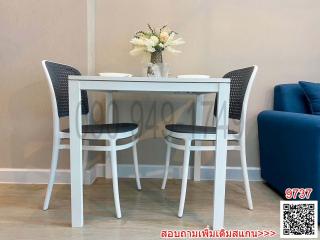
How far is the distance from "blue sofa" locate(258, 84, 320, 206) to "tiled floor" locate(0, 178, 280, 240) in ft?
0.66

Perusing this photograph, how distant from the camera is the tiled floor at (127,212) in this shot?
1.34 metres

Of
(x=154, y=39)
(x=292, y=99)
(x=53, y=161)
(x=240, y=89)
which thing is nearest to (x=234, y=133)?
(x=240, y=89)

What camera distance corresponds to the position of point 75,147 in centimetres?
132

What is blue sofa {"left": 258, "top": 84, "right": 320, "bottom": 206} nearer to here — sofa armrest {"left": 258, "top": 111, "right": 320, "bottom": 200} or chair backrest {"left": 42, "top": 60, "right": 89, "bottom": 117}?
sofa armrest {"left": 258, "top": 111, "right": 320, "bottom": 200}

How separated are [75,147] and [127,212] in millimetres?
551

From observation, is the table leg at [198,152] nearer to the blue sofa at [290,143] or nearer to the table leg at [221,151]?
the blue sofa at [290,143]

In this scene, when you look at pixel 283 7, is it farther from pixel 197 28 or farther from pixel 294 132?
pixel 294 132

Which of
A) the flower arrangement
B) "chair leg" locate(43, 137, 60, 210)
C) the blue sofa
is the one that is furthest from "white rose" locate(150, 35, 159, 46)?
the blue sofa

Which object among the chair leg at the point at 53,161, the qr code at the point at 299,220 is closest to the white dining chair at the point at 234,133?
the qr code at the point at 299,220

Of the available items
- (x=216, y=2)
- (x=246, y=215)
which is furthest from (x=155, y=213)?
(x=216, y=2)

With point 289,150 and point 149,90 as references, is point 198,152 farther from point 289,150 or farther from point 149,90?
point 149,90

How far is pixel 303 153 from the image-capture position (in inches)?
59.5

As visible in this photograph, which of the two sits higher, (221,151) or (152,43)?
(152,43)

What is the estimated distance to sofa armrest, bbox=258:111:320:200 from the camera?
1429 millimetres
